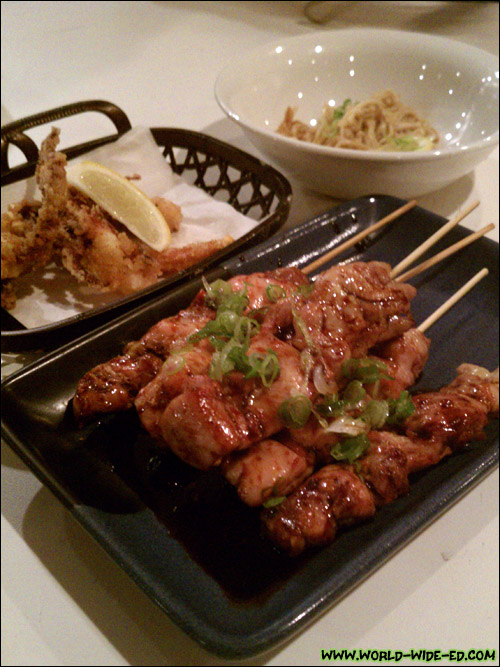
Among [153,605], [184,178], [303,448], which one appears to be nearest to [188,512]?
[153,605]

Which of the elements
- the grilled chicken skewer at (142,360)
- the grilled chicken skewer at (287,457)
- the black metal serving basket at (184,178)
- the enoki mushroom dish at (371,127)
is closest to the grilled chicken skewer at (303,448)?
the grilled chicken skewer at (287,457)

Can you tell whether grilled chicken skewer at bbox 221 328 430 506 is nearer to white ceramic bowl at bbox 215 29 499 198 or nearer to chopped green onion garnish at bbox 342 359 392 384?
chopped green onion garnish at bbox 342 359 392 384

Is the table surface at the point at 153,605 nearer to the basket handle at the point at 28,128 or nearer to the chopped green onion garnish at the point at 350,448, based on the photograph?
the chopped green onion garnish at the point at 350,448

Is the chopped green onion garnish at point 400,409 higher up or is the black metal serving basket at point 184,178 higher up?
the black metal serving basket at point 184,178

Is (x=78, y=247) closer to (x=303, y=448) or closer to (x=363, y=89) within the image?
(x=303, y=448)

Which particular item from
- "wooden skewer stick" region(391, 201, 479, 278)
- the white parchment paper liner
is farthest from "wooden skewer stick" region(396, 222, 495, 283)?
the white parchment paper liner

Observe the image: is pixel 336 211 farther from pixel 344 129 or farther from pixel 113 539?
pixel 113 539

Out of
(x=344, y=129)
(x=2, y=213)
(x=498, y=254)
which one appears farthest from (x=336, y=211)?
(x=2, y=213)
